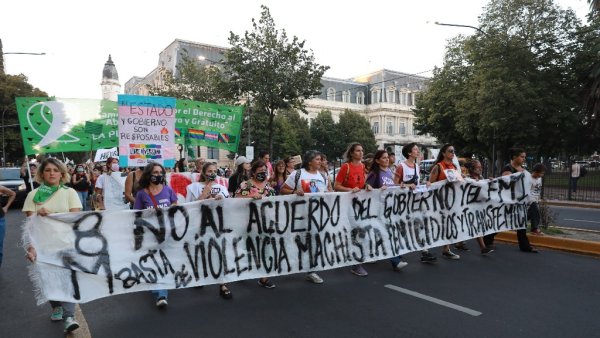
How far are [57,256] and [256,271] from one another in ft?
6.57

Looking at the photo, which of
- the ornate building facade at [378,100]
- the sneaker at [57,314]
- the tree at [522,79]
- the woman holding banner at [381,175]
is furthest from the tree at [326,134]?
the sneaker at [57,314]

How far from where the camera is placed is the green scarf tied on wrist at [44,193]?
12.5 ft

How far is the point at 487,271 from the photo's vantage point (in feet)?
18.5

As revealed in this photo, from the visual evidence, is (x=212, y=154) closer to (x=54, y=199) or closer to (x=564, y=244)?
(x=564, y=244)

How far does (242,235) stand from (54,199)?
75.4 inches

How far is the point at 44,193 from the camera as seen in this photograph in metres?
3.85

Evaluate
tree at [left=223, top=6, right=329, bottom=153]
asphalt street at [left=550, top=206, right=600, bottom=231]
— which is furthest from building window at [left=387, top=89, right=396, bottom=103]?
asphalt street at [left=550, top=206, right=600, bottom=231]

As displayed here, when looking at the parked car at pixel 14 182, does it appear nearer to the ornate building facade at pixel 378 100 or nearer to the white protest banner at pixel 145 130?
the white protest banner at pixel 145 130

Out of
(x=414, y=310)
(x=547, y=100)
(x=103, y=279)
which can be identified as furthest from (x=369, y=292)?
(x=547, y=100)

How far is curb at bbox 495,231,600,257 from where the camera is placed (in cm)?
655

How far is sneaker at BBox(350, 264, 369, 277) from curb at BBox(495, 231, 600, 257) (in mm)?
3538

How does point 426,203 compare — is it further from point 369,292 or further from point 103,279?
→ point 103,279

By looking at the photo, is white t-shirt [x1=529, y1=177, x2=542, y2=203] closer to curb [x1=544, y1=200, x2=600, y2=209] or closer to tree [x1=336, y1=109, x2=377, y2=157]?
curb [x1=544, y1=200, x2=600, y2=209]

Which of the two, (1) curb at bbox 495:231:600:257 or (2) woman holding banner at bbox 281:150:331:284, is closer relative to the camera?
(2) woman holding banner at bbox 281:150:331:284
